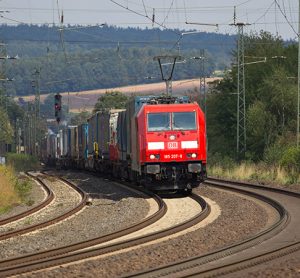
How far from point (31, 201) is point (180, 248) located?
1271 centimetres

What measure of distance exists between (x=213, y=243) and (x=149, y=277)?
3554 millimetres

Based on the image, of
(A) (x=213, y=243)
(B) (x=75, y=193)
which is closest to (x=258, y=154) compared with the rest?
(B) (x=75, y=193)

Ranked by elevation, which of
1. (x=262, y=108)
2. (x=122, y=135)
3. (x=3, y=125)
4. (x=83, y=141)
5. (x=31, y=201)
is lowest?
(x=31, y=201)

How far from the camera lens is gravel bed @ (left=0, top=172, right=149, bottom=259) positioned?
14328mm

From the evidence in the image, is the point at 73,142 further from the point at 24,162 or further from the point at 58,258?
the point at 58,258

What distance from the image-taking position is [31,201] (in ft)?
81.9

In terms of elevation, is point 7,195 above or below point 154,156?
below

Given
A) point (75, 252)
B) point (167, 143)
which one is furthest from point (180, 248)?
point (167, 143)

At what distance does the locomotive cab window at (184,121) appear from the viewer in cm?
2423

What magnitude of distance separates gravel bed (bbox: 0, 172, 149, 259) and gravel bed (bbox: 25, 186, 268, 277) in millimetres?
2042

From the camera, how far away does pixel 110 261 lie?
38.3ft

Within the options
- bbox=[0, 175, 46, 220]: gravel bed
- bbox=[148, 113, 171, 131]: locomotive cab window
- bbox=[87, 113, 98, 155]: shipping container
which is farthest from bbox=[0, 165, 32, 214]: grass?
bbox=[87, 113, 98, 155]: shipping container

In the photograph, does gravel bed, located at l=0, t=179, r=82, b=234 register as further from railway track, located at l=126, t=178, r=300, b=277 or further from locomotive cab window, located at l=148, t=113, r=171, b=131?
railway track, located at l=126, t=178, r=300, b=277

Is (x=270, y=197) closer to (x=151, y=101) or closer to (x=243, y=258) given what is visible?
(x=151, y=101)
